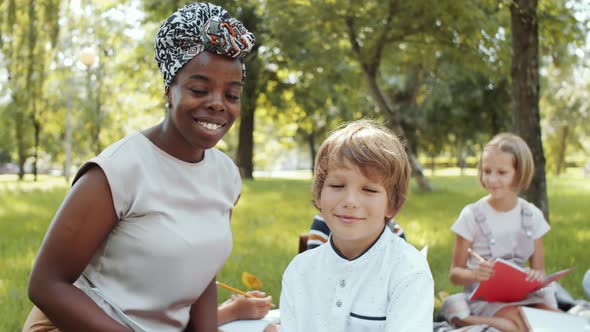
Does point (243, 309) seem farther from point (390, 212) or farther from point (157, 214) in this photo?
point (390, 212)

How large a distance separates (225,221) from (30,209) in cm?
773

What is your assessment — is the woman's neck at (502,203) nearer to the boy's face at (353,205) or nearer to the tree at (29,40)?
the boy's face at (353,205)

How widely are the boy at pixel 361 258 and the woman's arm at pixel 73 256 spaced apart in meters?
0.66

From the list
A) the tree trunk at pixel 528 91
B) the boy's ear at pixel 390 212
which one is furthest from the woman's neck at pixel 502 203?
the tree trunk at pixel 528 91

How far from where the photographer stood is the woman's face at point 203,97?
2068 millimetres

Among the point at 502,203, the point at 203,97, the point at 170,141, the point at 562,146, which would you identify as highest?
the point at 203,97

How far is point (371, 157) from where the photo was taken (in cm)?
185

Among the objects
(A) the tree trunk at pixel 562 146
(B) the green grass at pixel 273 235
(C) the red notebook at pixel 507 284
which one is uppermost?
(C) the red notebook at pixel 507 284

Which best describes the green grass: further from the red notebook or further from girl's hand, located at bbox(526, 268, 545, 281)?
girl's hand, located at bbox(526, 268, 545, 281)

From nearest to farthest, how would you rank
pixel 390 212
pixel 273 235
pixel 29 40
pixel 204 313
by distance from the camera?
pixel 390 212, pixel 204 313, pixel 273 235, pixel 29 40

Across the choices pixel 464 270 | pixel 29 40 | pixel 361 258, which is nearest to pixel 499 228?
pixel 464 270

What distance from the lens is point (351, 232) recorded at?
1855 mm

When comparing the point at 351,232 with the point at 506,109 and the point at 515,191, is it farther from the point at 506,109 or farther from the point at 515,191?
the point at 506,109

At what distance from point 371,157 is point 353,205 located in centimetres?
16
